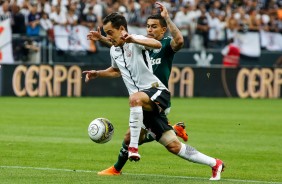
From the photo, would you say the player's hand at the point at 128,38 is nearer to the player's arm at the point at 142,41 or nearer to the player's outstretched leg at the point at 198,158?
the player's arm at the point at 142,41

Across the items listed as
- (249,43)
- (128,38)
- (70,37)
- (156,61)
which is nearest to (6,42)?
(70,37)

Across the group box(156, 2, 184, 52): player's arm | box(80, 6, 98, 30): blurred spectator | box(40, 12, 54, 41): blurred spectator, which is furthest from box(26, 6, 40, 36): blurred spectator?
box(156, 2, 184, 52): player's arm

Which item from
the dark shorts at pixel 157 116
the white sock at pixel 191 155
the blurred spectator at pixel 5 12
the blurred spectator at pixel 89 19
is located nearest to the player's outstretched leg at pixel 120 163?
the dark shorts at pixel 157 116

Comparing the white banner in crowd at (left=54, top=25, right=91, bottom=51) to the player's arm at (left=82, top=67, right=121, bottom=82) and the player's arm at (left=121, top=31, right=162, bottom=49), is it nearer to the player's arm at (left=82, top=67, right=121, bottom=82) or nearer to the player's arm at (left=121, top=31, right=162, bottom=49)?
the player's arm at (left=82, top=67, right=121, bottom=82)

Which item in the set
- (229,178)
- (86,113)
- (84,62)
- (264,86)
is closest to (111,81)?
(84,62)

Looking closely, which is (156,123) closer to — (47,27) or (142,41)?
(142,41)

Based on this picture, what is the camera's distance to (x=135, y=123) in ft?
33.9

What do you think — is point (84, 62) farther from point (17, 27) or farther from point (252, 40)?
point (252, 40)

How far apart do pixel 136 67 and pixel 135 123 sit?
72 centimetres

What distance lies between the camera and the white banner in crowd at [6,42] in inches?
Answer: 1163

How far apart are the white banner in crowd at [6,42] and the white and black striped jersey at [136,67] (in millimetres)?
19320

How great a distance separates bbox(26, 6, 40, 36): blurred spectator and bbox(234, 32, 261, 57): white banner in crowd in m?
7.80

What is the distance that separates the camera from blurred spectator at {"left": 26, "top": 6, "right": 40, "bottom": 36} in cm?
2997

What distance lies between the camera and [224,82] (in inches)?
1244
